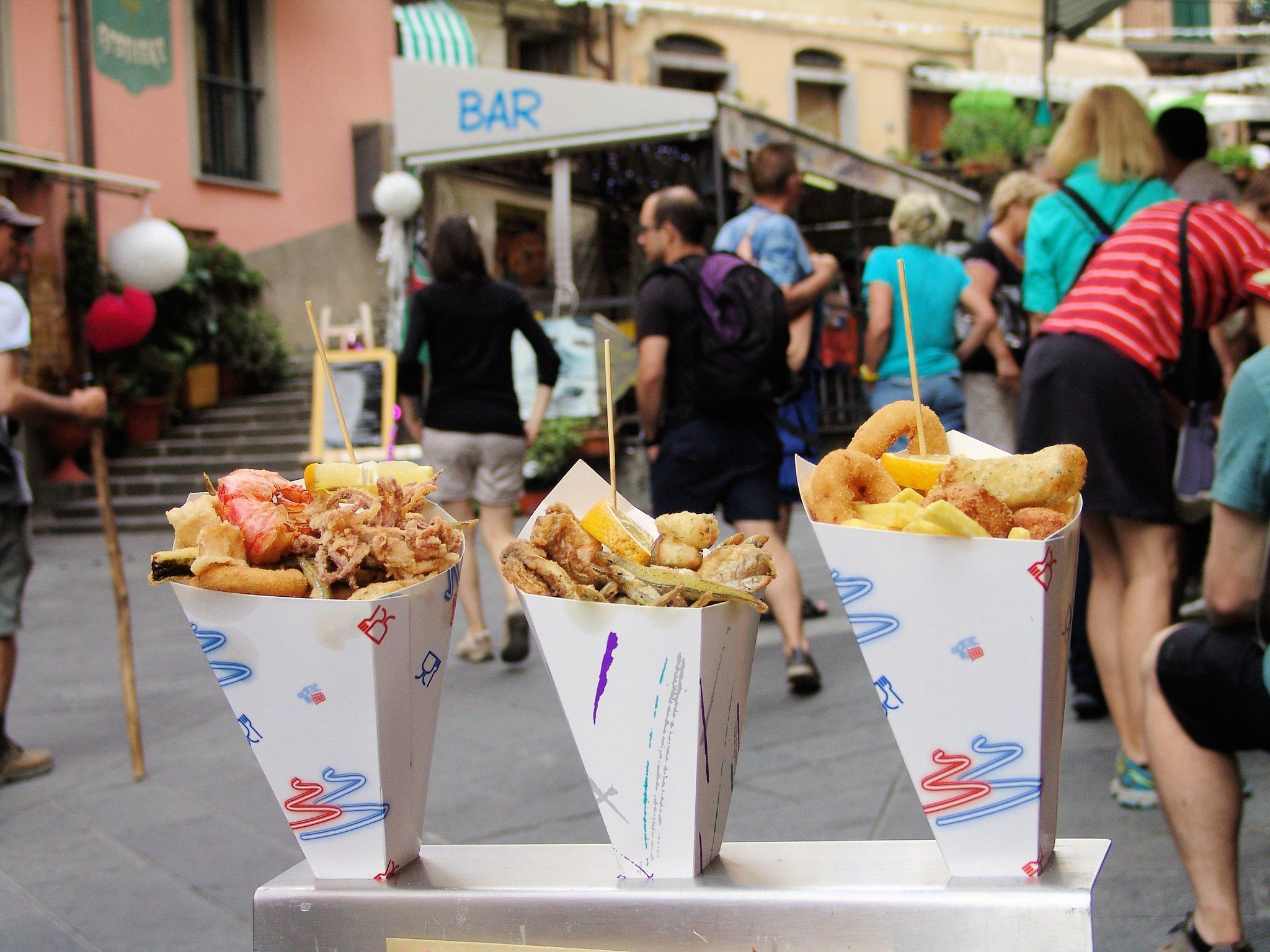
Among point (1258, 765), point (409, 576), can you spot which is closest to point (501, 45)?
point (1258, 765)

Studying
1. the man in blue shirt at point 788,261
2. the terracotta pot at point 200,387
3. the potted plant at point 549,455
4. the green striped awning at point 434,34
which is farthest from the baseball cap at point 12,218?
the green striped awning at point 434,34

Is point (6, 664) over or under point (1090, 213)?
under

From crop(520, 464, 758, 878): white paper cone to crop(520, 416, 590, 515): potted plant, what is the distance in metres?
8.14

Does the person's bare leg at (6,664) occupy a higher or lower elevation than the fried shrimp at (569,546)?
lower

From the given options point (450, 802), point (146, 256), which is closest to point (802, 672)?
point (450, 802)

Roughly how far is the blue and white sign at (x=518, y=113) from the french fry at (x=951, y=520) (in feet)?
27.5

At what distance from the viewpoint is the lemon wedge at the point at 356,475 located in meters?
1.54

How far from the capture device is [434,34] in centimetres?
1398

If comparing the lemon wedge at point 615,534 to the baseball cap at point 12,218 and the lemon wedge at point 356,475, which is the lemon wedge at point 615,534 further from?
the baseball cap at point 12,218

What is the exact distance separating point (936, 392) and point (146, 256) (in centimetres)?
736

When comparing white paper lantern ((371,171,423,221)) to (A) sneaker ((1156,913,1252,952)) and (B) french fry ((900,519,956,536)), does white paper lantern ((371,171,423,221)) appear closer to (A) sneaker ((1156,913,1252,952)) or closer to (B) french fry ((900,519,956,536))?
(A) sneaker ((1156,913,1252,952))

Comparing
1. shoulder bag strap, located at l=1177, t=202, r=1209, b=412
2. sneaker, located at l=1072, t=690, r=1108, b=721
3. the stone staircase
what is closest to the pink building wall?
the stone staircase

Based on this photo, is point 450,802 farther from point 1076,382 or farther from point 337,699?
point 337,699

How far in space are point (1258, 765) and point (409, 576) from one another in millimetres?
2960
